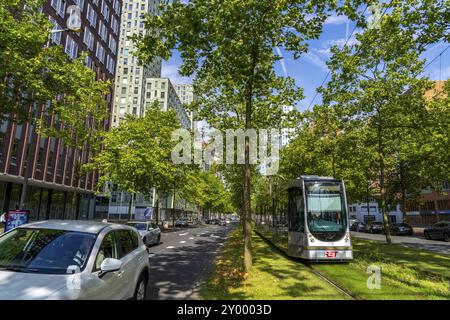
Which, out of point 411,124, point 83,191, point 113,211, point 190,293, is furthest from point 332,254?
point 113,211

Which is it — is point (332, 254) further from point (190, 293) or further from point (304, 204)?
point (190, 293)

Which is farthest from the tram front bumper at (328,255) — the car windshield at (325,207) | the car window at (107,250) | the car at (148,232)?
the car at (148,232)

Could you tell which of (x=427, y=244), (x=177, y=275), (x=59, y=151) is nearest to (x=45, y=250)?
(x=177, y=275)

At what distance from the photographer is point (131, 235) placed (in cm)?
640

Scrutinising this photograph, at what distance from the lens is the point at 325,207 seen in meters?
13.8

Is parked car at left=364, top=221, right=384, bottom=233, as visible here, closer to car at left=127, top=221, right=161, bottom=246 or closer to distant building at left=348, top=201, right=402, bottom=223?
car at left=127, top=221, right=161, bottom=246

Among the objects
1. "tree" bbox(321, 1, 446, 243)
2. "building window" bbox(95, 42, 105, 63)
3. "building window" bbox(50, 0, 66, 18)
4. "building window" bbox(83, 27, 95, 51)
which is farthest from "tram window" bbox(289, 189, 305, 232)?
"building window" bbox(95, 42, 105, 63)

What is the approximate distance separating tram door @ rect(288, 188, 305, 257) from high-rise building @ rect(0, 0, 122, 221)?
14340 millimetres

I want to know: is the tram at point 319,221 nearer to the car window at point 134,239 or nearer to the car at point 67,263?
the car window at point 134,239

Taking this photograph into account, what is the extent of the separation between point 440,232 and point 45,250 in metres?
30.8

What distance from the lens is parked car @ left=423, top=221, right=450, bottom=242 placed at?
2712 cm

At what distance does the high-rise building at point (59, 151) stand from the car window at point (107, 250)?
1842cm

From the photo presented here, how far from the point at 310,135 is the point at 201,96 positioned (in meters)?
12.2

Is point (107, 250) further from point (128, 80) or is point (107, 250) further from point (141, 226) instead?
point (128, 80)
